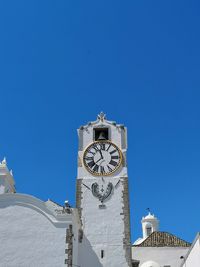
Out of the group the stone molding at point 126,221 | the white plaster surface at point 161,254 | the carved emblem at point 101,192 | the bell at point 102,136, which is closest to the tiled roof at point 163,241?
the white plaster surface at point 161,254

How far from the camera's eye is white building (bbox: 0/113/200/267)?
2238 cm

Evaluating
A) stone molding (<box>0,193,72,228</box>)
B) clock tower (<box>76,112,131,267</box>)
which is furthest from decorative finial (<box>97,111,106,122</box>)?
stone molding (<box>0,193,72,228</box>)

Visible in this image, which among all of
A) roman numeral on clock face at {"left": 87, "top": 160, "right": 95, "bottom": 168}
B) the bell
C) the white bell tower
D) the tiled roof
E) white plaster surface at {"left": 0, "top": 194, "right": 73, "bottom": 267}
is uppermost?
the bell

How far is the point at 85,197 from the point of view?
1144 inches

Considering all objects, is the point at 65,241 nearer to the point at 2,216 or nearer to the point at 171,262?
the point at 2,216

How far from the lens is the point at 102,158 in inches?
1194

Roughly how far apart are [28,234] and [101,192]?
25.3 feet

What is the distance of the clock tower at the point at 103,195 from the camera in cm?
2695

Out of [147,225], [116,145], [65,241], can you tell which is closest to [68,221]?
[65,241]

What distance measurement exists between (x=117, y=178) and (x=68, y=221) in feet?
24.1

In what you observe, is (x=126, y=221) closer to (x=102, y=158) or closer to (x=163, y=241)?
(x=102, y=158)

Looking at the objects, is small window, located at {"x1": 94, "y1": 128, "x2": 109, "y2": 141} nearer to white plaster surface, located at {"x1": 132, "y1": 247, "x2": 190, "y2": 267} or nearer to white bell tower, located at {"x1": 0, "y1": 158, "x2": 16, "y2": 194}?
white bell tower, located at {"x1": 0, "y1": 158, "x2": 16, "y2": 194}

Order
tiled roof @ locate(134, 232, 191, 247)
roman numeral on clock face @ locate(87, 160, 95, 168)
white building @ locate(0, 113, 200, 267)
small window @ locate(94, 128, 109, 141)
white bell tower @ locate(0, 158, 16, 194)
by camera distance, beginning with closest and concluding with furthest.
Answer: white building @ locate(0, 113, 200, 267) < white bell tower @ locate(0, 158, 16, 194) < roman numeral on clock face @ locate(87, 160, 95, 168) < small window @ locate(94, 128, 109, 141) < tiled roof @ locate(134, 232, 191, 247)

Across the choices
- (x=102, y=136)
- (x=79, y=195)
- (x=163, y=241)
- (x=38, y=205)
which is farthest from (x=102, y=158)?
(x=163, y=241)
